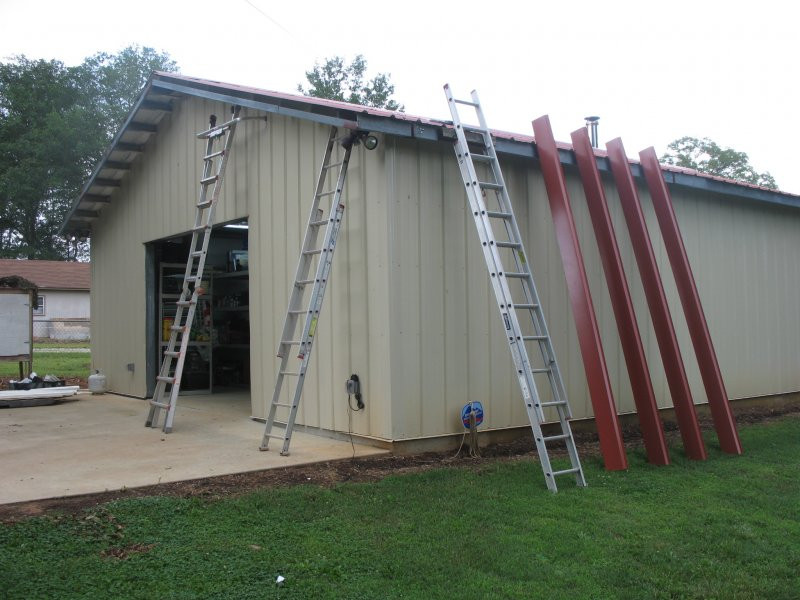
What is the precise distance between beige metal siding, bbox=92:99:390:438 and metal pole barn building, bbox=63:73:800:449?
25mm

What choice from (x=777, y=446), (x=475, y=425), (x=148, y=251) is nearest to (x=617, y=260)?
(x=475, y=425)

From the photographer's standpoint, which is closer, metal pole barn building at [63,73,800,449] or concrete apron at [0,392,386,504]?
concrete apron at [0,392,386,504]

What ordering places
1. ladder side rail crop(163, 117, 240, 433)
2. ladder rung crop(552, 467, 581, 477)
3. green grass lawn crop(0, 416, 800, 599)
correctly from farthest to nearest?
ladder side rail crop(163, 117, 240, 433)
ladder rung crop(552, 467, 581, 477)
green grass lawn crop(0, 416, 800, 599)

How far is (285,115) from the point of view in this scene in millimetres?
8328

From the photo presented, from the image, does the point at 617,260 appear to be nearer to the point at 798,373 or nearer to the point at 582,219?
the point at 582,219

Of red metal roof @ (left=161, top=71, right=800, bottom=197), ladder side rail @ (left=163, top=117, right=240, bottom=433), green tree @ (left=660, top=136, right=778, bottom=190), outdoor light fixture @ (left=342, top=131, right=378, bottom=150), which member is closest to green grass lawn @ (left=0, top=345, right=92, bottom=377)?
ladder side rail @ (left=163, top=117, right=240, bottom=433)

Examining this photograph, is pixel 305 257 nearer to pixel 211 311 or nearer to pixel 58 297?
pixel 211 311

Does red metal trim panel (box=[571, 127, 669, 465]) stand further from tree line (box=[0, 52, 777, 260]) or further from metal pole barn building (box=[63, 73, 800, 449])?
tree line (box=[0, 52, 777, 260])

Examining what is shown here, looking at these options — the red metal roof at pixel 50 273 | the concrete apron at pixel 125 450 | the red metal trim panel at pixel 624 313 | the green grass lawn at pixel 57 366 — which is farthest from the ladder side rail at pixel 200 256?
the red metal roof at pixel 50 273

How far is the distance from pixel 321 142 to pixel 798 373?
27.9 ft

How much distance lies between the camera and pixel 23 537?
4441mm

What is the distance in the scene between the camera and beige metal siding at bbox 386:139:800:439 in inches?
281

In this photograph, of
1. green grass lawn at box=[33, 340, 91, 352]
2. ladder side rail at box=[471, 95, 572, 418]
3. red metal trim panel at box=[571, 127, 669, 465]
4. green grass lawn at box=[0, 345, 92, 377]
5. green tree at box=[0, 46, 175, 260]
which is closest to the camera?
ladder side rail at box=[471, 95, 572, 418]

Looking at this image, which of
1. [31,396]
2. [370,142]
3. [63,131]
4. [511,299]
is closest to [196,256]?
[370,142]
